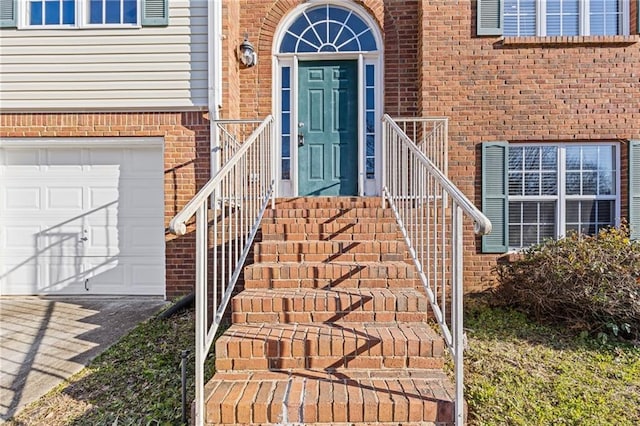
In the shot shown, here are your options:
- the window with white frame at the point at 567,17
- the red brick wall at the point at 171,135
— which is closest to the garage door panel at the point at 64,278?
the red brick wall at the point at 171,135

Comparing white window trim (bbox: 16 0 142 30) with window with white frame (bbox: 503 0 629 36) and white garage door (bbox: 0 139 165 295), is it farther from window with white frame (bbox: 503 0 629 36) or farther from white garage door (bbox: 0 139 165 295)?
window with white frame (bbox: 503 0 629 36)

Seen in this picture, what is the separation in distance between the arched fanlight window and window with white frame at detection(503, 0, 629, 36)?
6.57 ft

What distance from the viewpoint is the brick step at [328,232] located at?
11.5ft

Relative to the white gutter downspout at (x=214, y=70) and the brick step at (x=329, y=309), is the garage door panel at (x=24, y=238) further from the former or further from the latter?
the brick step at (x=329, y=309)

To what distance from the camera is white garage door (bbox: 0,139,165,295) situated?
4.94 metres

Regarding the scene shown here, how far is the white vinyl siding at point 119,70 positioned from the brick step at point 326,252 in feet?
8.12

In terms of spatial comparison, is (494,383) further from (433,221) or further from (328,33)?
(328,33)

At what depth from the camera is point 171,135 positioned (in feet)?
15.7

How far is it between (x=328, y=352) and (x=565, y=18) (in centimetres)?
538

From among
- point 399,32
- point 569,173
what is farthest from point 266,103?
point 569,173

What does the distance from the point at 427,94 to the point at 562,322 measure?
310 cm

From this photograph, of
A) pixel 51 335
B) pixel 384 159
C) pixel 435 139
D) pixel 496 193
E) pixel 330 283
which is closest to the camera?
pixel 330 283

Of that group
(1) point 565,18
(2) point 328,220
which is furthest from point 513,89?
(2) point 328,220

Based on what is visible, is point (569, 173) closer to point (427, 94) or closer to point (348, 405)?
point (427, 94)
